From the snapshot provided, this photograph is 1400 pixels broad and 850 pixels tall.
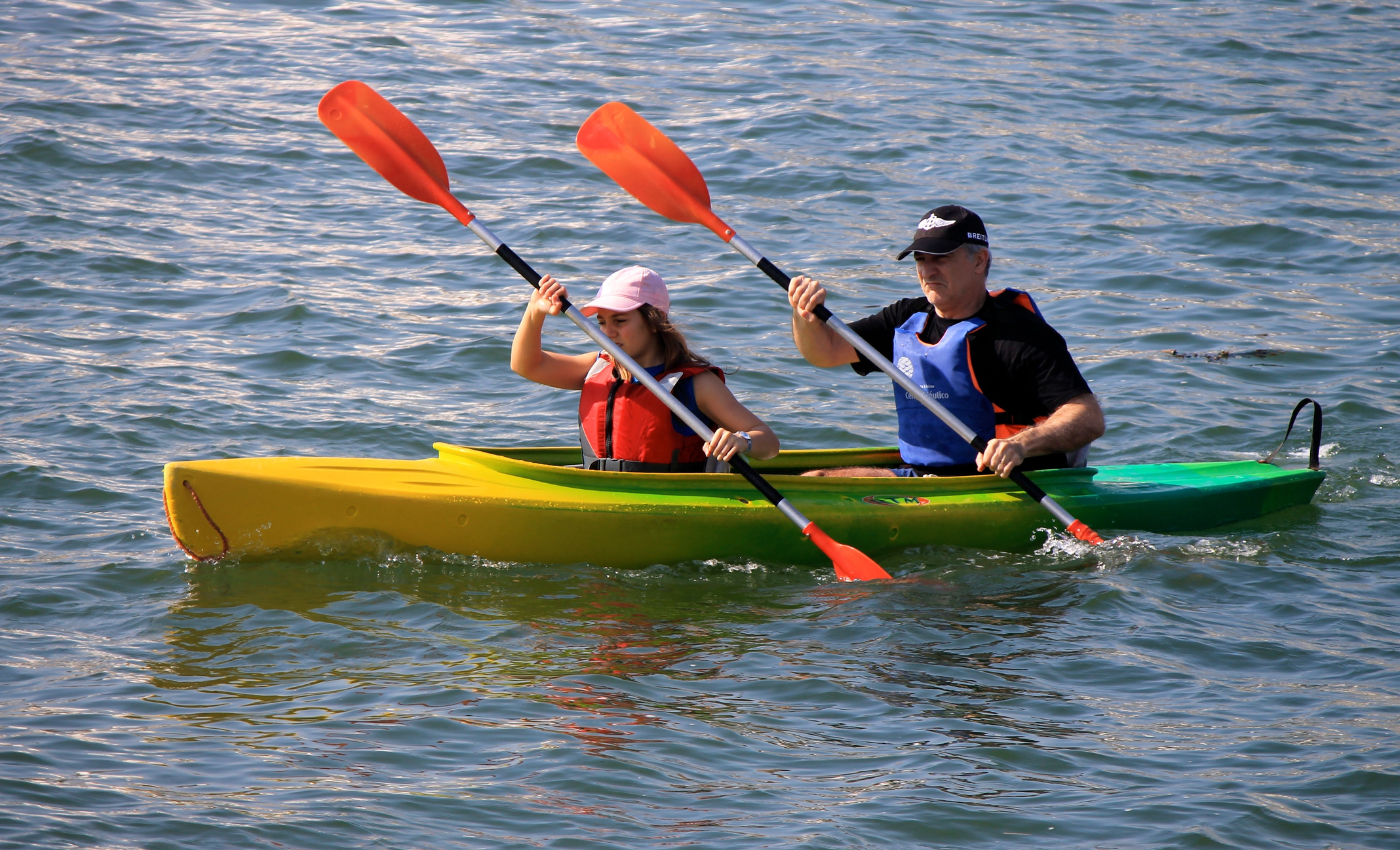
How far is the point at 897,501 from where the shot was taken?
16.5 ft

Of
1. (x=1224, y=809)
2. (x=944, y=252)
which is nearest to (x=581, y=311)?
(x=944, y=252)

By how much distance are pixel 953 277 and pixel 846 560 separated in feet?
3.58

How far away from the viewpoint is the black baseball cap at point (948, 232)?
484 centimetres

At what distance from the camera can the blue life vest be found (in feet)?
16.3

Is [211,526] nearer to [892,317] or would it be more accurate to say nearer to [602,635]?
[602,635]

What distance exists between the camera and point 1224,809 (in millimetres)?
3266

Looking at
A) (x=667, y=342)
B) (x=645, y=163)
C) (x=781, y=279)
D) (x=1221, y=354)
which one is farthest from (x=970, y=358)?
(x=1221, y=354)

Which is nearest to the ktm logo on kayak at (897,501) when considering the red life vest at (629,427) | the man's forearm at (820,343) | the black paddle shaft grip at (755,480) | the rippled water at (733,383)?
the rippled water at (733,383)

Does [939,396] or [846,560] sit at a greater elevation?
[939,396]

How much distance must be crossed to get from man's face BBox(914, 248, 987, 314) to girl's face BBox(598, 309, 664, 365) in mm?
990

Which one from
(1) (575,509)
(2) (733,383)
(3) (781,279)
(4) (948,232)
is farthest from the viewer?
(2) (733,383)

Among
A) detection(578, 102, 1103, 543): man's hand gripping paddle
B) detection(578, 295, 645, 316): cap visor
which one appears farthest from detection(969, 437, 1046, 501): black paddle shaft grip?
detection(578, 295, 645, 316): cap visor

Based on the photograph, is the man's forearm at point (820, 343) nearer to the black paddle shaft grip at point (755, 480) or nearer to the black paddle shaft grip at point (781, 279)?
the black paddle shaft grip at point (781, 279)

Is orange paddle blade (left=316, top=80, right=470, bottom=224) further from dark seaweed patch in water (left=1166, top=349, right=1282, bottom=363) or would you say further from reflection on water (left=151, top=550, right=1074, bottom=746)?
dark seaweed patch in water (left=1166, top=349, right=1282, bottom=363)
